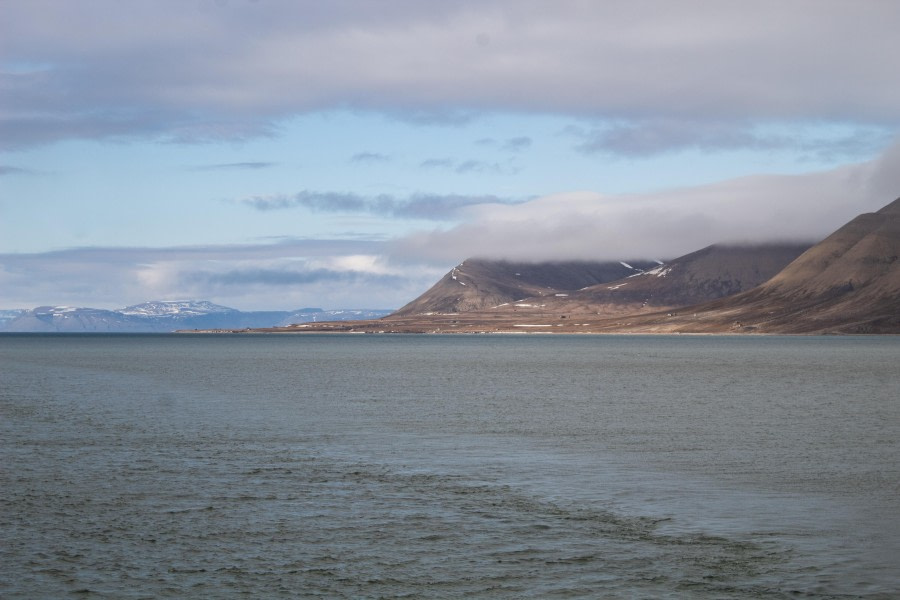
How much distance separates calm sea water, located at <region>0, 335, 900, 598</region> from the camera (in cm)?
2366

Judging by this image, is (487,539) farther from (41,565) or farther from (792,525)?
(41,565)

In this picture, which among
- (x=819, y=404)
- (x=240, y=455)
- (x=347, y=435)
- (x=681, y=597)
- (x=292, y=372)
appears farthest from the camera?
(x=292, y=372)

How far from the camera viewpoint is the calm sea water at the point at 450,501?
23656 millimetres

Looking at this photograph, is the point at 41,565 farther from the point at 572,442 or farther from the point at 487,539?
the point at 572,442

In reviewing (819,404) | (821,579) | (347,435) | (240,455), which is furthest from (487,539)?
(819,404)

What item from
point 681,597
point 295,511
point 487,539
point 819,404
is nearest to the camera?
point 681,597

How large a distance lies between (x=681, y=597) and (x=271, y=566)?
9.80 metres

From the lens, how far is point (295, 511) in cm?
3125

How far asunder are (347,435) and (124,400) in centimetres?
3319

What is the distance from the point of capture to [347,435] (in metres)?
52.6

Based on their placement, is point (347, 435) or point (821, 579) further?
point (347, 435)

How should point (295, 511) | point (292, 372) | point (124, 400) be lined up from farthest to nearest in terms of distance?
point (292, 372) < point (124, 400) < point (295, 511)

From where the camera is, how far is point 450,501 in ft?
107

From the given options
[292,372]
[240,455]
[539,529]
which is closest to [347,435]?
[240,455]
